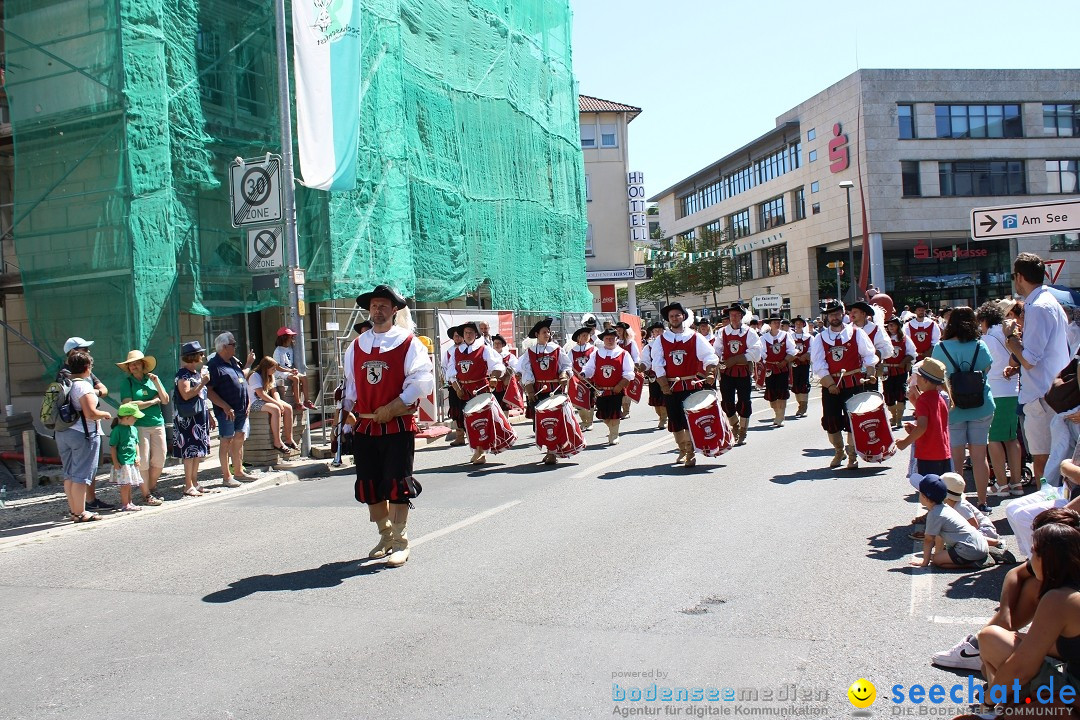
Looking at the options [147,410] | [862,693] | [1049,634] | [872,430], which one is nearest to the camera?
[1049,634]

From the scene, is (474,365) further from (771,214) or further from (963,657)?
(771,214)

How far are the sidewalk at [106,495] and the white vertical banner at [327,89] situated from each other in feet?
16.6

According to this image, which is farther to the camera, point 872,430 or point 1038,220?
point 1038,220

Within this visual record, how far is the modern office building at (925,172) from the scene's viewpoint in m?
51.5

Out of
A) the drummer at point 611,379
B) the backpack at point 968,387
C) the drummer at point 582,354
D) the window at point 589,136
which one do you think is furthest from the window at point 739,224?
→ the backpack at point 968,387

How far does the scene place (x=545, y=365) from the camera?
15203 mm

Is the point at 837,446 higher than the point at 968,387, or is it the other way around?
the point at 968,387

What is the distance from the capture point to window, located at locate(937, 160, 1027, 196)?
5256 centimetres

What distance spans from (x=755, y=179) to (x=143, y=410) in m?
60.2

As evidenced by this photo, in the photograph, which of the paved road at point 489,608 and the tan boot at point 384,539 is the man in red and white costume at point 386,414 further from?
the paved road at point 489,608

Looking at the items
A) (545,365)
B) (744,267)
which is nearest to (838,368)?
(545,365)

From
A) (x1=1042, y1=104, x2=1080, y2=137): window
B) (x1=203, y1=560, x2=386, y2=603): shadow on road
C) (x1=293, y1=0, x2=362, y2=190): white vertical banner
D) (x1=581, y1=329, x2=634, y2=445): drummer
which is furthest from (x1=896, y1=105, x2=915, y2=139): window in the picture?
(x1=203, y1=560, x2=386, y2=603): shadow on road

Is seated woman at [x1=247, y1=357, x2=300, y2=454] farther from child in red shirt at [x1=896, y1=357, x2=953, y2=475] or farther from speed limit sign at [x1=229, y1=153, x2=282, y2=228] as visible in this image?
child in red shirt at [x1=896, y1=357, x2=953, y2=475]

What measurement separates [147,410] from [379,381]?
5.09 meters
